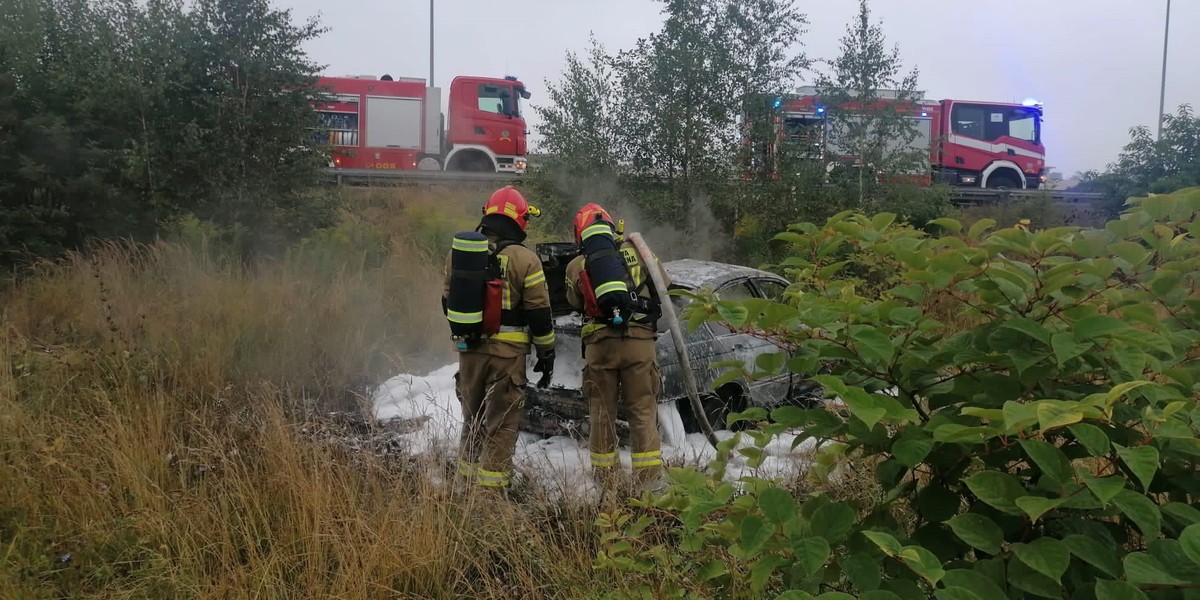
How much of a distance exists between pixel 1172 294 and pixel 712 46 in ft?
27.3

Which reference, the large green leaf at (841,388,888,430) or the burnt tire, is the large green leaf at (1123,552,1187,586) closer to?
the large green leaf at (841,388,888,430)

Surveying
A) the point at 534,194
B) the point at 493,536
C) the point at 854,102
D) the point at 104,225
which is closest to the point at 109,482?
the point at 493,536

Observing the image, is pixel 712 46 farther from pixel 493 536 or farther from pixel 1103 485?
pixel 1103 485

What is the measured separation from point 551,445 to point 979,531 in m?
3.65

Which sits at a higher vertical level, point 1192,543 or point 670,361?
point 1192,543

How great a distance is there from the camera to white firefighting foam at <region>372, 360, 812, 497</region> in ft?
11.2

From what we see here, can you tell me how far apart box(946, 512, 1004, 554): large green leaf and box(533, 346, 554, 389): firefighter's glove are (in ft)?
10.2

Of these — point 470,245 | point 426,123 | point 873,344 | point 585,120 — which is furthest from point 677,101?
point 426,123

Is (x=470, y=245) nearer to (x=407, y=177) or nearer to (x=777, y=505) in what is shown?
(x=777, y=505)

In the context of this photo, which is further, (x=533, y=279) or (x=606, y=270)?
(x=533, y=279)

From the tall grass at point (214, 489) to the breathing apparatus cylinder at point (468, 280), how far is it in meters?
0.82

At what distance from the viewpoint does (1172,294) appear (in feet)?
4.73

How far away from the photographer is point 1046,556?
1126 mm

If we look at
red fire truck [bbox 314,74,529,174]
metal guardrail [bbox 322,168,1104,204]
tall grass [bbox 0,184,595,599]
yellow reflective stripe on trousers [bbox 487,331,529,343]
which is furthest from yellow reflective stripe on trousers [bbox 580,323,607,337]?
red fire truck [bbox 314,74,529,174]
